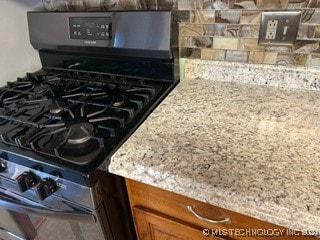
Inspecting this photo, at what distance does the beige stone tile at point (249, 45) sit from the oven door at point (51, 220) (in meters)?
0.70

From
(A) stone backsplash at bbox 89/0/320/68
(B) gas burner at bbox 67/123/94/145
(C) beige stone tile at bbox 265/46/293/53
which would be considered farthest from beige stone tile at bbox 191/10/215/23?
(B) gas burner at bbox 67/123/94/145

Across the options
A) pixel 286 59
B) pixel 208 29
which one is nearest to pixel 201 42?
pixel 208 29

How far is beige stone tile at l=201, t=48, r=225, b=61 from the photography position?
924 mm

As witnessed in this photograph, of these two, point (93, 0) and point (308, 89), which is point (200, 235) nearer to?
point (308, 89)

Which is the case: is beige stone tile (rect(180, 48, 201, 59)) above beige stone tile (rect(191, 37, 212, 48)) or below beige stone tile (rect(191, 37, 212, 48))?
below

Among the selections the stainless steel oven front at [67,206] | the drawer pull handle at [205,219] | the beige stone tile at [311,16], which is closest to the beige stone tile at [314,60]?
the beige stone tile at [311,16]

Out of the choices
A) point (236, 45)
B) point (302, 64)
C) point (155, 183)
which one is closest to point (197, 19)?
point (236, 45)

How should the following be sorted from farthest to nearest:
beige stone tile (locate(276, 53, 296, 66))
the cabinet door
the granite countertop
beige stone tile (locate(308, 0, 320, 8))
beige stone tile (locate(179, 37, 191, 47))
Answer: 1. beige stone tile (locate(179, 37, 191, 47))
2. beige stone tile (locate(276, 53, 296, 66))
3. beige stone tile (locate(308, 0, 320, 8))
4. the cabinet door
5. the granite countertop

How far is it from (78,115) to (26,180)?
24cm

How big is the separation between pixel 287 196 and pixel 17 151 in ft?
2.12

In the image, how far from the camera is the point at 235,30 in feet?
2.84

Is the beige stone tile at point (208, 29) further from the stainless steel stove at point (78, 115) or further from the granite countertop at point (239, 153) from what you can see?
the granite countertop at point (239, 153)

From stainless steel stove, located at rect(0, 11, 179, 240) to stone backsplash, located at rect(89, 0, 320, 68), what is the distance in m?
0.08

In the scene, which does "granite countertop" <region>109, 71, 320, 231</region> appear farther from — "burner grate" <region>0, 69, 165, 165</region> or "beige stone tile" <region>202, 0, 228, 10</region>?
"beige stone tile" <region>202, 0, 228, 10</region>
